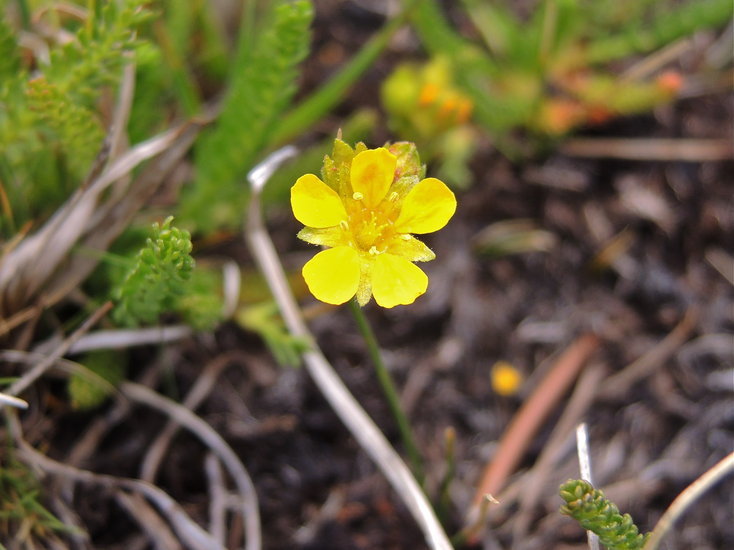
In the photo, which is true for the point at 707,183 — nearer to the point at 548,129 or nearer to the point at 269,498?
the point at 548,129

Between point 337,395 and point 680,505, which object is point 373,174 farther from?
point 680,505

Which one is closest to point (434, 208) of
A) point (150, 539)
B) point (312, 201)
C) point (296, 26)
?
point (312, 201)

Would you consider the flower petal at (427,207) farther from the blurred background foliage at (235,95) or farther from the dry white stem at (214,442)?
the dry white stem at (214,442)

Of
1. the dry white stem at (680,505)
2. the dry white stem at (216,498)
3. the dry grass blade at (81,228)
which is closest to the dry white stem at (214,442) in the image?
the dry white stem at (216,498)

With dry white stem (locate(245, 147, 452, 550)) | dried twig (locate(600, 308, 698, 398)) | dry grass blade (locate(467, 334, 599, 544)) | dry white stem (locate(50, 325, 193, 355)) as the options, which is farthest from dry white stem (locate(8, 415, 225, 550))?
dried twig (locate(600, 308, 698, 398))

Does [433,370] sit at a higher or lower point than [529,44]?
lower

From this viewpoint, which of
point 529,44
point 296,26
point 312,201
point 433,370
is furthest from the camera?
point 529,44

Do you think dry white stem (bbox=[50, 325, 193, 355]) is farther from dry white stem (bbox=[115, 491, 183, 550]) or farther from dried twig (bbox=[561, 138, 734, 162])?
dried twig (bbox=[561, 138, 734, 162])
